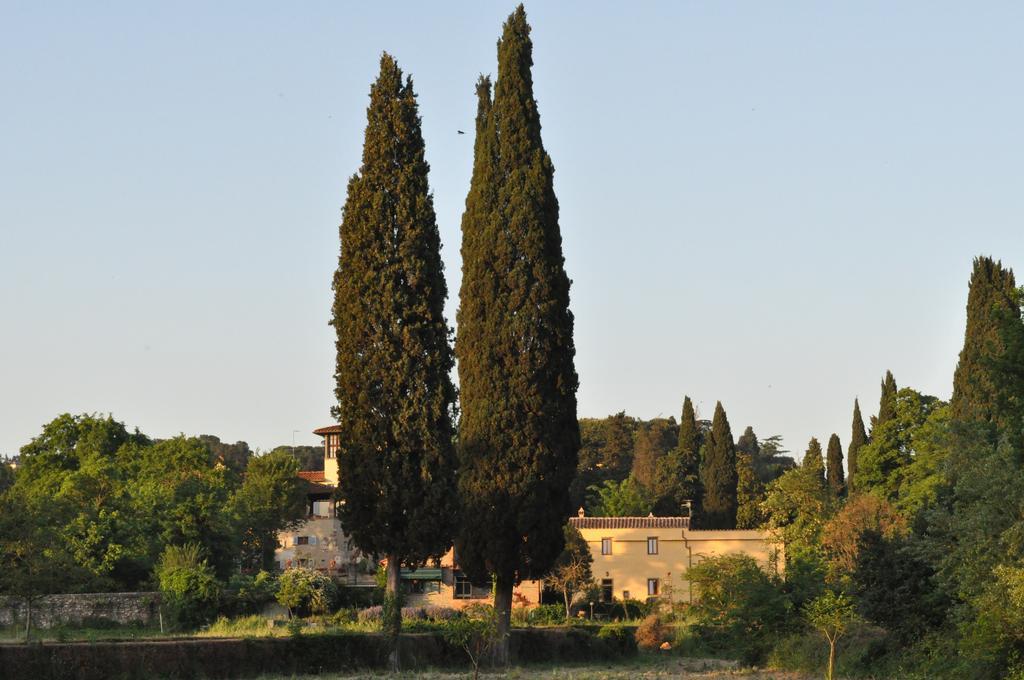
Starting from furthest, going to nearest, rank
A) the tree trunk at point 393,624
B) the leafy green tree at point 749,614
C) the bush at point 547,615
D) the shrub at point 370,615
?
the bush at point 547,615, the shrub at point 370,615, the leafy green tree at point 749,614, the tree trunk at point 393,624

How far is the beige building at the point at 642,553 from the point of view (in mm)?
65625

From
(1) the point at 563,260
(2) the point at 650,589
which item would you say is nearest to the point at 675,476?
(2) the point at 650,589

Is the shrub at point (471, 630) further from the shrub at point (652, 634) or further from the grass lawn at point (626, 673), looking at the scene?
the shrub at point (652, 634)

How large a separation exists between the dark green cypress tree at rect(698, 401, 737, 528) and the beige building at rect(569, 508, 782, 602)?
17068 mm

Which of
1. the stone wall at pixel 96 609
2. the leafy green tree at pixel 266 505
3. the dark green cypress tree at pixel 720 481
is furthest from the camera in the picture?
the dark green cypress tree at pixel 720 481

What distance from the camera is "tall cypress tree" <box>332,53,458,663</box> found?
32938 mm

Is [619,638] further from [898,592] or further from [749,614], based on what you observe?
[898,592]

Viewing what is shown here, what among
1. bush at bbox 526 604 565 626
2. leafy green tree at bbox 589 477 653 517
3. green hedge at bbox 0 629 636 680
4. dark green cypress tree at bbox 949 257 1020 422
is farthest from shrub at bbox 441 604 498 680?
leafy green tree at bbox 589 477 653 517

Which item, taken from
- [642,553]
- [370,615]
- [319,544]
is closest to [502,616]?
[370,615]

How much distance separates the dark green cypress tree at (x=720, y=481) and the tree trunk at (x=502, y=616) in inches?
1986

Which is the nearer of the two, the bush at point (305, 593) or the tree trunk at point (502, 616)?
the tree trunk at point (502, 616)

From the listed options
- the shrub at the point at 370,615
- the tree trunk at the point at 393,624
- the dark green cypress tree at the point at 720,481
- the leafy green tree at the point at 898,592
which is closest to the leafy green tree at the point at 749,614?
the leafy green tree at the point at 898,592

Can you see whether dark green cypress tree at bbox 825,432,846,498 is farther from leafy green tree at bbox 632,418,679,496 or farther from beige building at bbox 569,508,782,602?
beige building at bbox 569,508,782,602

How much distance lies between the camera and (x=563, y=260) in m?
35.7
